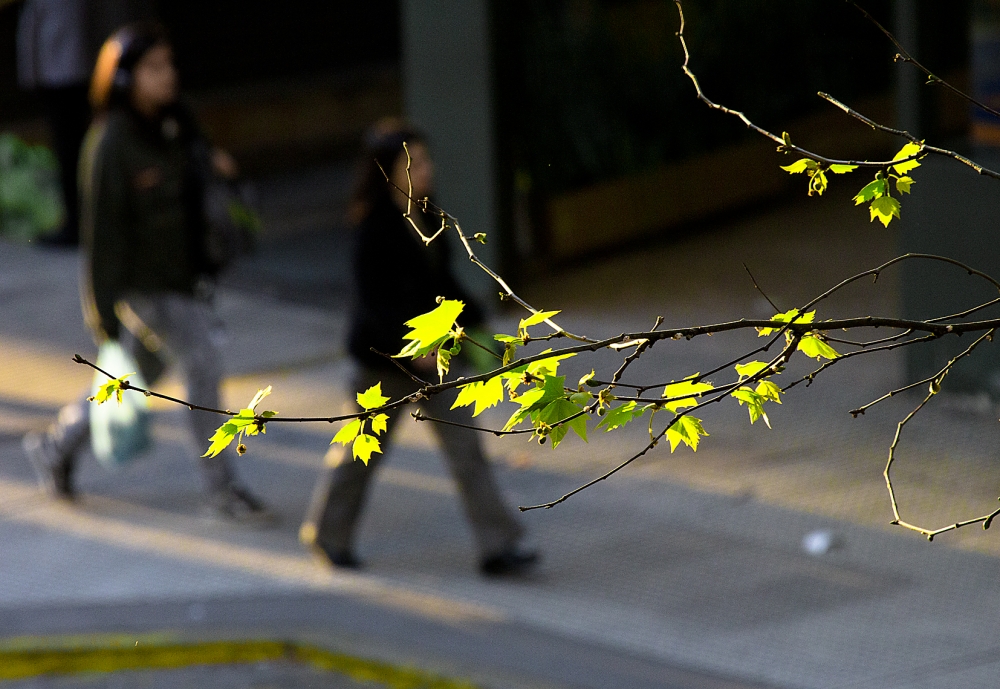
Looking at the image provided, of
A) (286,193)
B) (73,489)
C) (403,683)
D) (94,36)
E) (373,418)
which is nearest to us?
(373,418)

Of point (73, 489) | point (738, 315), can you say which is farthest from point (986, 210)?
point (73, 489)

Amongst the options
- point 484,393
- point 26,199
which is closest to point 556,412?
point 484,393

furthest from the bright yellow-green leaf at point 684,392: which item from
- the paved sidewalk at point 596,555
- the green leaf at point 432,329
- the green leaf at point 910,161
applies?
the paved sidewalk at point 596,555

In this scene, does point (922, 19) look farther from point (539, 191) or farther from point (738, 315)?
point (539, 191)

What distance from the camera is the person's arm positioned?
581cm

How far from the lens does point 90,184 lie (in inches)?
230

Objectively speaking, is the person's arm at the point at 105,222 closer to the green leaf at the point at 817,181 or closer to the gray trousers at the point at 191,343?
the gray trousers at the point at 191,343

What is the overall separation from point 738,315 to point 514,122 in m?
1.83

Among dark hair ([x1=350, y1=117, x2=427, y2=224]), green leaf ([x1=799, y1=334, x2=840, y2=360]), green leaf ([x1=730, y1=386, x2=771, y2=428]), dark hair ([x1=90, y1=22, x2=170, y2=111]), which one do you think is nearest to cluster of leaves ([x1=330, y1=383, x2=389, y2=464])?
green leaf ([x1=730, y1=386, x2=771, y2=428])

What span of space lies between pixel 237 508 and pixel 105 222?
4.28 feet

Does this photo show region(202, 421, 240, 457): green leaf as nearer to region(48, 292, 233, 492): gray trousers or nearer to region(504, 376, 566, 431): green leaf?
region(504, 376, 566, 431): green leaf

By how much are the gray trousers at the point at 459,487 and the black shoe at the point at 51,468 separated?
1.49 meters

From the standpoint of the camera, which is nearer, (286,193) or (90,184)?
(90,184)

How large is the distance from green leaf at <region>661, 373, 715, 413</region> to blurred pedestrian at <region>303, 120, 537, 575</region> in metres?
2.96
